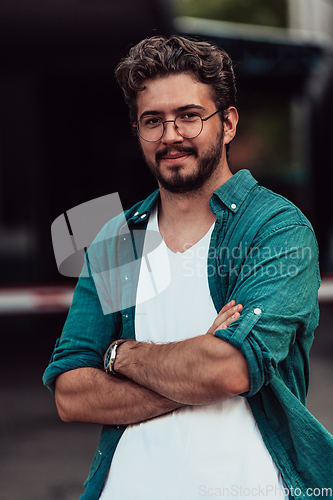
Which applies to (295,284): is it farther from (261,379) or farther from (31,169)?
(31,169)

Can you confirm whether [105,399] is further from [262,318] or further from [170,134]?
[170,134]

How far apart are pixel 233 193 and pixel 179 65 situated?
0.52 metres

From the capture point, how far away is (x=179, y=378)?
1659 mm

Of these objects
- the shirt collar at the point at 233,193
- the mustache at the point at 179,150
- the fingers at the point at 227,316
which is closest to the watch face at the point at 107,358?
the fingers at the point at 227,316

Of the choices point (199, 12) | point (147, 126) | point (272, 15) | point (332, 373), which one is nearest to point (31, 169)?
point (332, 373)

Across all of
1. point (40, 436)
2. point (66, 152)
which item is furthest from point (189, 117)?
point (66, 152)

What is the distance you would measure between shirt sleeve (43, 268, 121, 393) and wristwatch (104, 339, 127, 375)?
0.09 metres

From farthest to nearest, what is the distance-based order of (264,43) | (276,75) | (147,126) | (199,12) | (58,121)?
1. (199,12)
2. (276,75)
3. (264,43)
4. (58,121)
5. (147,126)

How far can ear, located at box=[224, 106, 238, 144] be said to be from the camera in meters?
2.07

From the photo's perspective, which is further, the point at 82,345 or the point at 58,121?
the point at 58,121

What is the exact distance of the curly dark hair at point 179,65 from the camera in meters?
1.90

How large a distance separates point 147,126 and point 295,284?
82 centimetres

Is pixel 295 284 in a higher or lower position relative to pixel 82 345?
higher

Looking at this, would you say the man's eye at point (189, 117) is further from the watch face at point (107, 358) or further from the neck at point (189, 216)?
the watch face at point (107, 358)
